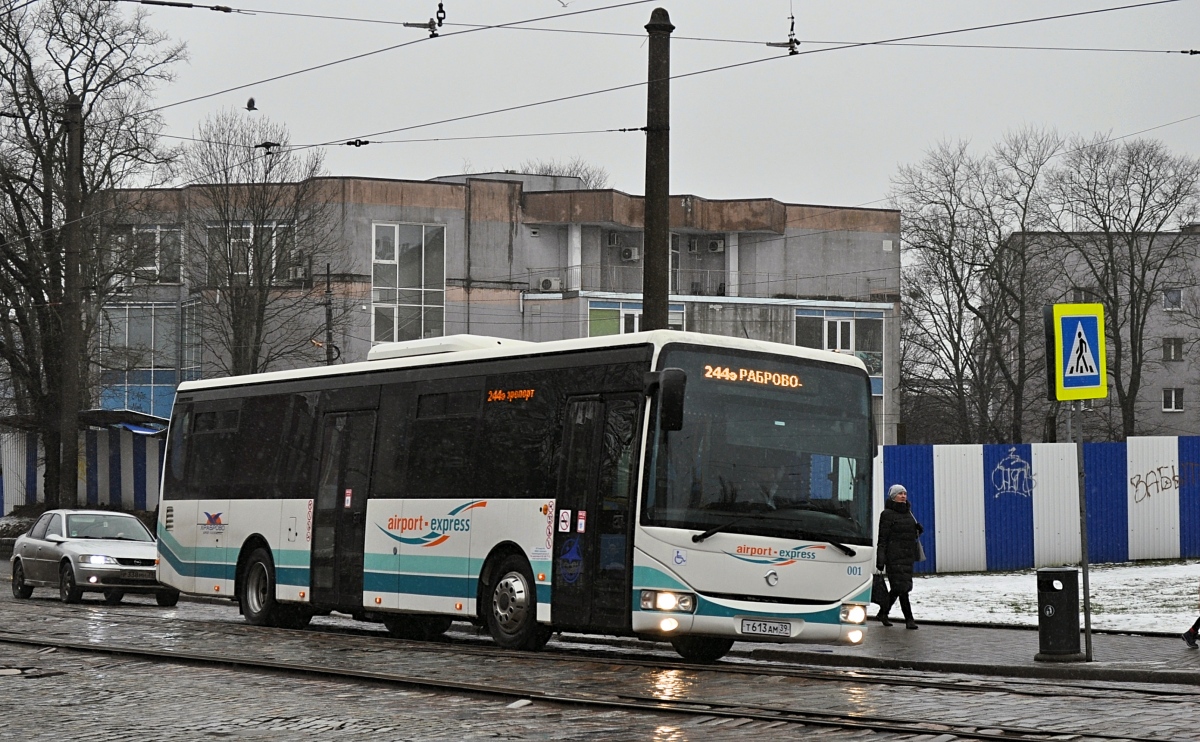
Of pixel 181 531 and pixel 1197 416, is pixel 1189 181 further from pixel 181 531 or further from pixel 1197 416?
pixel 181 531

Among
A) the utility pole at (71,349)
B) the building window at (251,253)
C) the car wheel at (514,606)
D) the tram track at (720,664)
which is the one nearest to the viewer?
the tram track at (720,664)

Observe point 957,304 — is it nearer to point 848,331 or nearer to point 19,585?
point 848,331

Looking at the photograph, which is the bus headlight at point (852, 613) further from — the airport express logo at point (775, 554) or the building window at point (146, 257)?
the building window at point (146, 257)

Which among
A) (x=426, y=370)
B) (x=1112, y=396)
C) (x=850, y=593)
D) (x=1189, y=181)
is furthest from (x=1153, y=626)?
(x=1112, y=396)

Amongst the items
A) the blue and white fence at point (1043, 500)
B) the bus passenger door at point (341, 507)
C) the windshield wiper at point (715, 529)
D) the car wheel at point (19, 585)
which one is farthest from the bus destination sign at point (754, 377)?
the car wheel at point (19, 585)

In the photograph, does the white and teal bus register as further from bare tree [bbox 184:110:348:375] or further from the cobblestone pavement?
Answer: bare tree [bbox 184:110:348:375]

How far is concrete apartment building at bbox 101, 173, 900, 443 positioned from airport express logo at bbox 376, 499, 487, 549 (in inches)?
1667

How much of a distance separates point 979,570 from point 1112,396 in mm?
58943

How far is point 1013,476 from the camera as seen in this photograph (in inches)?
1086

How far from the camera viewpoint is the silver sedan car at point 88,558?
86.5 ft

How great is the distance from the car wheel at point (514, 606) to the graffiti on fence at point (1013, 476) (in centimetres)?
1346

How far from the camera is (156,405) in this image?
64438 millimetres

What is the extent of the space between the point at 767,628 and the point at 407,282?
170 ft

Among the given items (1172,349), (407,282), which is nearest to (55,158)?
(407,282)
